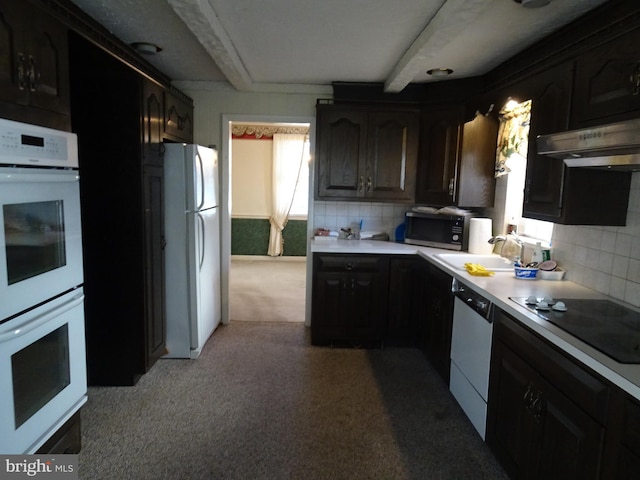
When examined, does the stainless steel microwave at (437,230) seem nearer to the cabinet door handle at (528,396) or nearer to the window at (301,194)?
the cabinet door handle at (528,396)

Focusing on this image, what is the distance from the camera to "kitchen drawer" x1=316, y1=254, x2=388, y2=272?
134 inches

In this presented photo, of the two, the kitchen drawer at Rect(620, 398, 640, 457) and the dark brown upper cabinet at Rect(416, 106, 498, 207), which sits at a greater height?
the dark brown upper cabinet at Rect(416, 106, 498, 207)

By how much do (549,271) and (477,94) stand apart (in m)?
1.52

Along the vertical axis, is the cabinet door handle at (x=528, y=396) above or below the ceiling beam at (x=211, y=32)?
below

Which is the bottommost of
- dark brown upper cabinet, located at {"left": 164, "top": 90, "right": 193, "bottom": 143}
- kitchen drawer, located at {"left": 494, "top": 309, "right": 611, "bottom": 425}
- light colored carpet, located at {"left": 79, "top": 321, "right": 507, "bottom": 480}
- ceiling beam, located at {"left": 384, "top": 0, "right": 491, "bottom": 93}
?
light colored carpet, located at {"left": 79, "top": 321, "right": 507, "bottom": 480}

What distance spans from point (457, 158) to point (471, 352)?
5.41 ft

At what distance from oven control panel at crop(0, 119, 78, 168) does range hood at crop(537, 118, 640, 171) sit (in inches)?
81.2

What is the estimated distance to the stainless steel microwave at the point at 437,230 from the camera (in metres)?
3.39

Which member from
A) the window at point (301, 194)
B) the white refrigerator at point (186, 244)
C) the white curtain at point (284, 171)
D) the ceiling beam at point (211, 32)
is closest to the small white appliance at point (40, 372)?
the white refrigerator at point (186, 244)

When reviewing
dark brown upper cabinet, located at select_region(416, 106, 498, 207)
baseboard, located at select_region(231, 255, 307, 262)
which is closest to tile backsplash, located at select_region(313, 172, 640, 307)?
dark brown upper cabinet, located at select_region(416, 106, 498, 207)

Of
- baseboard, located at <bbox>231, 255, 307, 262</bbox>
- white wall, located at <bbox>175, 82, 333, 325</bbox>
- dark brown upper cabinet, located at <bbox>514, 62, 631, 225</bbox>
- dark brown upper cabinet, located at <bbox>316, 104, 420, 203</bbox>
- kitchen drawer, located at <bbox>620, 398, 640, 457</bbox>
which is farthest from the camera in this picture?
baseboard, located at <bbox>231, 255, 307, 262</bbox>

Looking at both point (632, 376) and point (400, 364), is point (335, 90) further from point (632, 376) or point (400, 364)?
point (632, 376)

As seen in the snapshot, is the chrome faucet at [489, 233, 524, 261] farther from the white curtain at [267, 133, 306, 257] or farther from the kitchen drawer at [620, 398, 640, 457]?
the white curtain at [267, 133, 306, 257]

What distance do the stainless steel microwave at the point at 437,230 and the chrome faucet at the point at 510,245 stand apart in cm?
32
